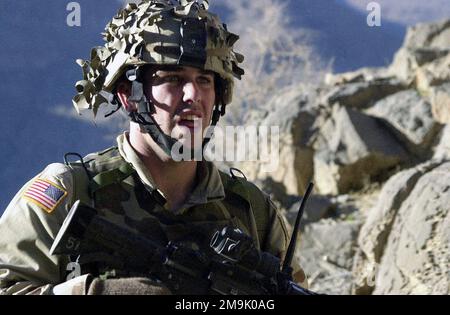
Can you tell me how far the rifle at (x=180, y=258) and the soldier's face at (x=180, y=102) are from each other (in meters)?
0.48

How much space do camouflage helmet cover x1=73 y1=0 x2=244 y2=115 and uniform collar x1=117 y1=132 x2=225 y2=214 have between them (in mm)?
294

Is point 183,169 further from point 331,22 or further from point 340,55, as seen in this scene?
point 331,22

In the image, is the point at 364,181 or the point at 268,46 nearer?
the point at 364,181

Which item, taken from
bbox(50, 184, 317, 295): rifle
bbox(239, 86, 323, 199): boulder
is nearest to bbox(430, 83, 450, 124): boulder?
bbox(239, 86, 323, 199): boulder

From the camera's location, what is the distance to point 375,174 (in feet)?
36.8

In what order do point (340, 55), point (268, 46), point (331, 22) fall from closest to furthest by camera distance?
point (268, 46), point (340, 55), point (331, 22)

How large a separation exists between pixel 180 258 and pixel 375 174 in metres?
8.70

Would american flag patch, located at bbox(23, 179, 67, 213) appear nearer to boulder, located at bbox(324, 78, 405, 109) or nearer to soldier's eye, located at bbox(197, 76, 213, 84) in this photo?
soldier's eye, located at bbox(197, 76, 213, 84)

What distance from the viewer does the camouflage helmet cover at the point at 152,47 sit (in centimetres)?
319

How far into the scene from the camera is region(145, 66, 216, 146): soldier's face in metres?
3.11

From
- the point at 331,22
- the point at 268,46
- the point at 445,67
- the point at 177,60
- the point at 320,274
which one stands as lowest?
the point at 320,274

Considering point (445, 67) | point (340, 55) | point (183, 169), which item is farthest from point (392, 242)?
point (340, 55)

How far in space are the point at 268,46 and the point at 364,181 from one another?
32.7ft

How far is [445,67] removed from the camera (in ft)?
41.0
